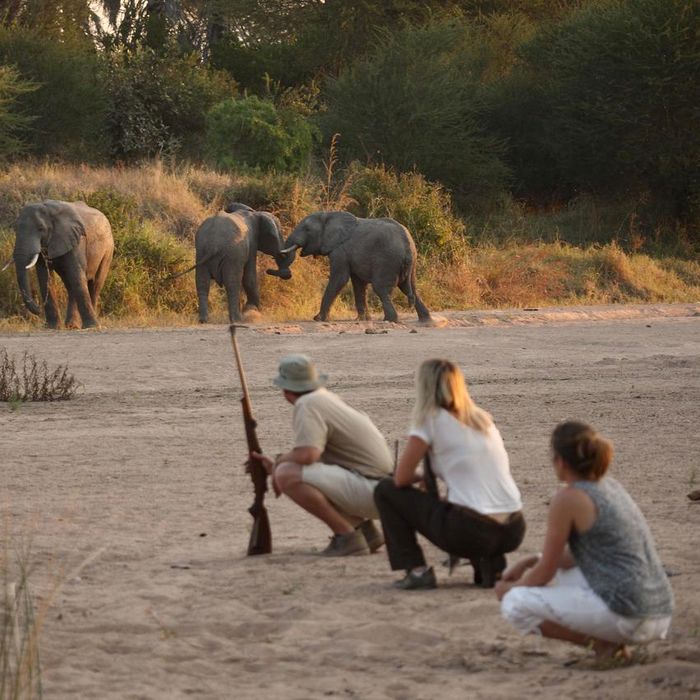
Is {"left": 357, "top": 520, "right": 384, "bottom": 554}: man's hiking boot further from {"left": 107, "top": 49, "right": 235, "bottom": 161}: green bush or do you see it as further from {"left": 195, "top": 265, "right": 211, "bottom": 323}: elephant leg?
{"left": 107, "top": 49, "right": 235, "bottom": 161}: green bush

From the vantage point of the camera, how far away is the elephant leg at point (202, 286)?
20.9 m

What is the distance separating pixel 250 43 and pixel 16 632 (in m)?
38.5

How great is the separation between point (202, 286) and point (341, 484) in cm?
1389

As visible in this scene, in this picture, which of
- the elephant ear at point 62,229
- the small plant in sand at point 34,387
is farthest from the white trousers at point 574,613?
the elephant ear at point 62,229

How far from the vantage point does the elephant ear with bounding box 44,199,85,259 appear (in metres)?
20.2

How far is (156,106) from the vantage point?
1339 inches

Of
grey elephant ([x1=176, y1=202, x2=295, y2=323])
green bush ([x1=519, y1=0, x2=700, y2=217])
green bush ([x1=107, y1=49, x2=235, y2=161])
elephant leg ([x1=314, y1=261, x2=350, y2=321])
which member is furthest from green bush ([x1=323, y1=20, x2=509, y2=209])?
elephant leg ([x1=314, y1=261, x2=350, y2=321])

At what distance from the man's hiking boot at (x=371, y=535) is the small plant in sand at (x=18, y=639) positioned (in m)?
1.67

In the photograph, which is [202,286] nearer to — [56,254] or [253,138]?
[56,254]

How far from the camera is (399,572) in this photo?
23.9 feet

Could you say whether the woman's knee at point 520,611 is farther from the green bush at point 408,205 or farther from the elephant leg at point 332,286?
the green bush at point 408,205

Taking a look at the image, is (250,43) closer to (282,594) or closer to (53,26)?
(53,26)

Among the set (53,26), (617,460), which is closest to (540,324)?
(617,460)

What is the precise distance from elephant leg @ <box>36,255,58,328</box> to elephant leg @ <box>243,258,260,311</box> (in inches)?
108
